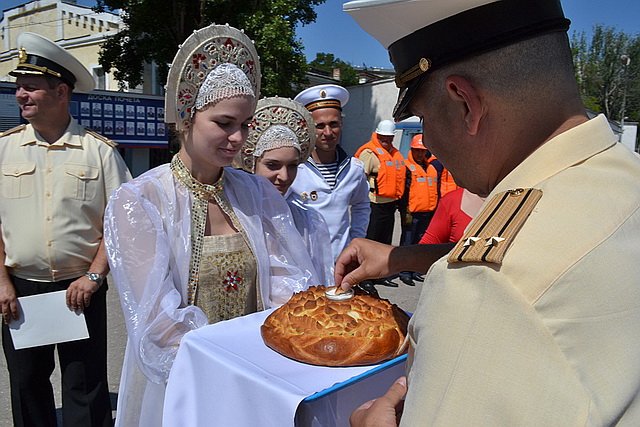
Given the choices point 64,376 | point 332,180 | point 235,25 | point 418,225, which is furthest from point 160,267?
point 235,25

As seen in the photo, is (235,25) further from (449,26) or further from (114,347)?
(449,26)

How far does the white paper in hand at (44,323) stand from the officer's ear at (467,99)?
231cm

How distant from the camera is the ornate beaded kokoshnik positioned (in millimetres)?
1858

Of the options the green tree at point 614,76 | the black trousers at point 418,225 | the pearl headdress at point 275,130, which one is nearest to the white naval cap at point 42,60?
the pearl headdress at point 275,130

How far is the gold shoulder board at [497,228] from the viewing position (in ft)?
2.36

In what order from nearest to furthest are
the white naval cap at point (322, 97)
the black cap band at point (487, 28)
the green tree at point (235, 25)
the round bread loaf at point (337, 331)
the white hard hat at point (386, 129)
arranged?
1. the black cap band at point (487, 28)
2. the round bread loaf at point (337, 331)
3. the white naval cap at point (322, 97)
4. the white hard hat at point (386, 129)
5. the green tree at point (235, 25)

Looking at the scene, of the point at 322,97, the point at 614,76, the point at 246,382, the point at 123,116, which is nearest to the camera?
the point at 246,382

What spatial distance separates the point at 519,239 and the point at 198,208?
145 centimetres

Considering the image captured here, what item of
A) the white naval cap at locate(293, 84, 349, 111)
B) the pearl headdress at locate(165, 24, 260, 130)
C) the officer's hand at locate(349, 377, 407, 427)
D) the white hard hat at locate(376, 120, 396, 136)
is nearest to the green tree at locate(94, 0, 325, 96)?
the white hard hat at locate(376, 120, 396, 136)

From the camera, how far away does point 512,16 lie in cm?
84

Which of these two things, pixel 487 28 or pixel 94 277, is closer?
pixel 487 28

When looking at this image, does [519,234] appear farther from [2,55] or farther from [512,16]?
[2,55]

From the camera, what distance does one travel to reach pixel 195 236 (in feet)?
6.23

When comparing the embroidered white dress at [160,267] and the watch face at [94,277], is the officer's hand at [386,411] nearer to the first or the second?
Answer: the embroidered white dress at [160,267]
